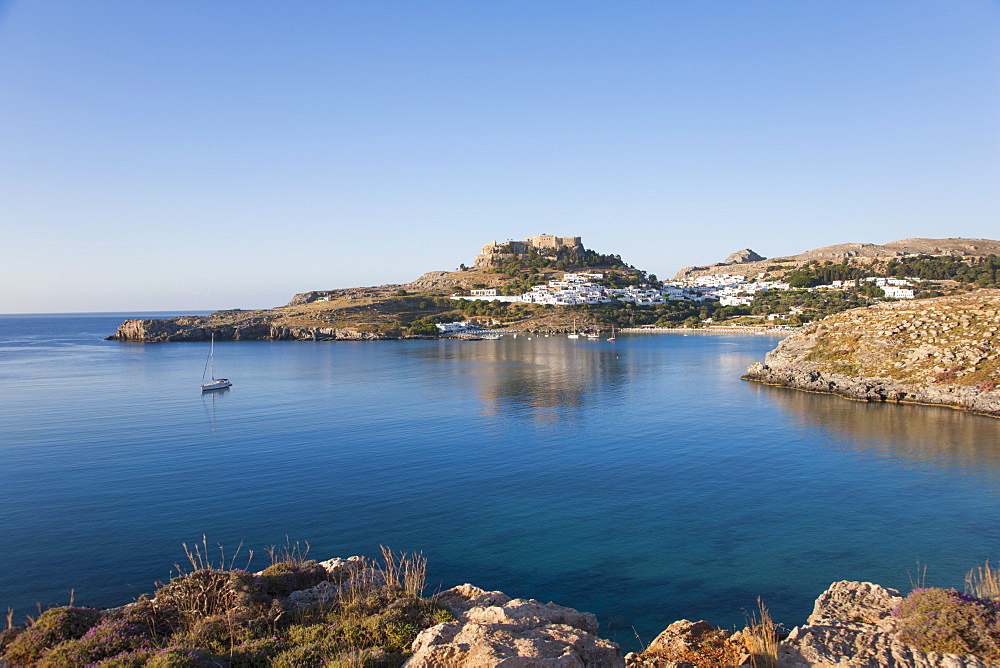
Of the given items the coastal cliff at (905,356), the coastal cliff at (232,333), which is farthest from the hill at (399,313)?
the coastal cliff at (905,356)

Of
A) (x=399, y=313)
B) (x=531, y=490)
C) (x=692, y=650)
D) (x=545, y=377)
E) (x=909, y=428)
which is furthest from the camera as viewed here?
(x=399, y=313)

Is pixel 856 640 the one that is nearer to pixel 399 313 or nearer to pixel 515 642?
pixel 515 642

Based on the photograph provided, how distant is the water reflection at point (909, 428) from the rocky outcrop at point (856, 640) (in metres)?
18.2

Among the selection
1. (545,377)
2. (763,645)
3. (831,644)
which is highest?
(831,644)

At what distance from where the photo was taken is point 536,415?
37031 mm

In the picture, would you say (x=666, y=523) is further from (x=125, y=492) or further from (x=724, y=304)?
(x=724, y=304)

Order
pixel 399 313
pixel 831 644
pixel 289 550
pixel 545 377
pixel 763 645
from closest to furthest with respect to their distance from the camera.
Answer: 1. pixel 831 644
2. pixel 763 645
3. pixel 289 550
4. pixel 545 377
5. pixel 399 313

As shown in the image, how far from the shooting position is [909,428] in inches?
1242

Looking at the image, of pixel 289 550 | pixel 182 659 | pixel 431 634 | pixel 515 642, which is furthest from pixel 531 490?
pixel 182 659

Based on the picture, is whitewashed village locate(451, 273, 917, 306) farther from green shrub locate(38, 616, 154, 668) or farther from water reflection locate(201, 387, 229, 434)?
green shrub locate(38, 616, 154, 668)

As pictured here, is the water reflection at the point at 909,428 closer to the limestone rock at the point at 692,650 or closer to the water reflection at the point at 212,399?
the limestone rock at the point at 692,650

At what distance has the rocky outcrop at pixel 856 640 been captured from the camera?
8242 mm

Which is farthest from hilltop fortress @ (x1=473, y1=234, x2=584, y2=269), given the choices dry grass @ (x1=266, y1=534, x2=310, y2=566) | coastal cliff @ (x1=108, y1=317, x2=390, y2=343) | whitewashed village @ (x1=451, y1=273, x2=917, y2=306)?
dry grass @ (x1=266, y1=534, x2=310, y2=566)

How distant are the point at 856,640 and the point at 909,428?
2807cm
